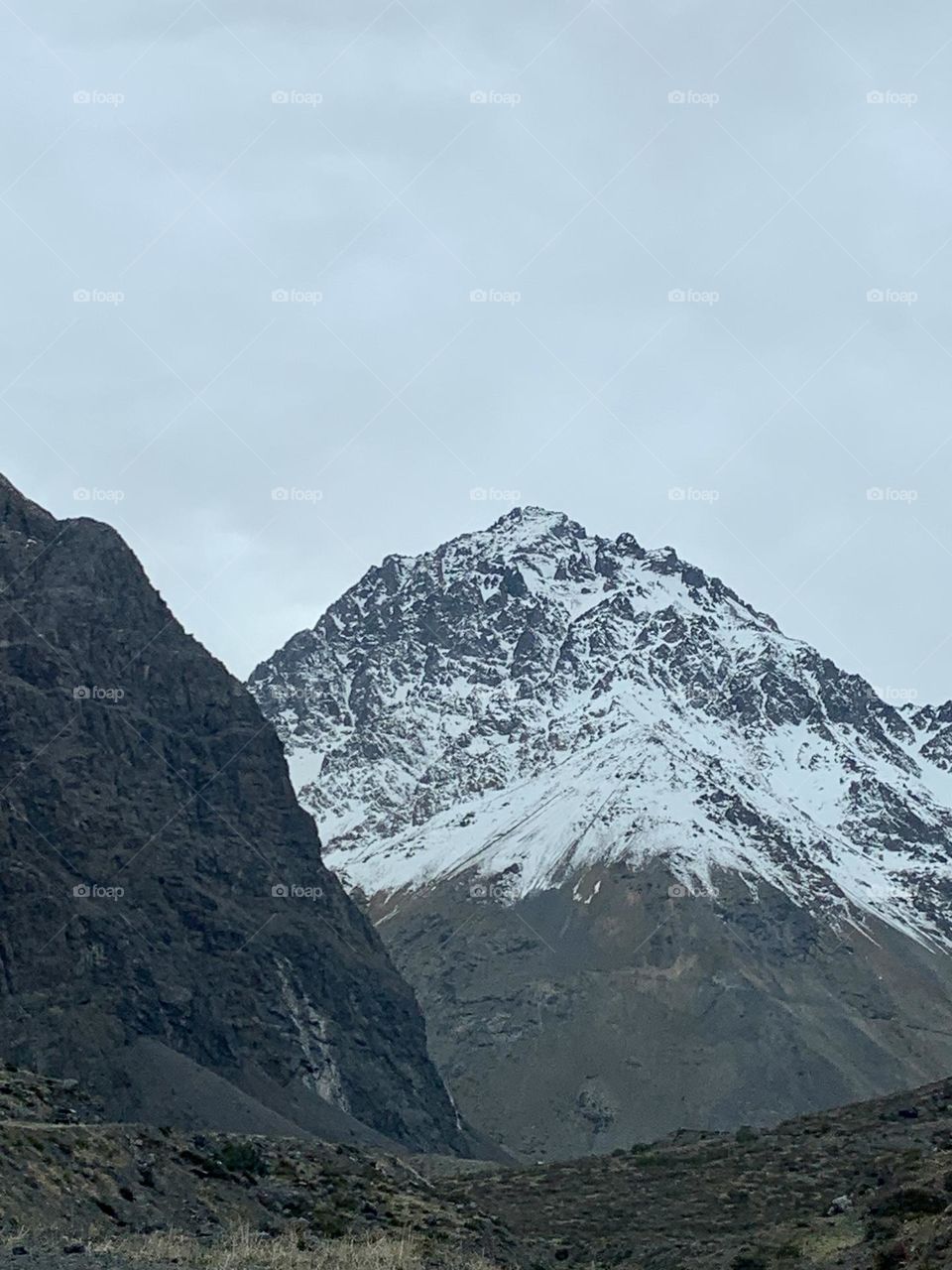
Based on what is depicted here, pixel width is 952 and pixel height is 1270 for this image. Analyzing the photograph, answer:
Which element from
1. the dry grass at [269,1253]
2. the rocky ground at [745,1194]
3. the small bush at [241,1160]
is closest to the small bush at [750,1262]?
the rocky ground at [745,1194]

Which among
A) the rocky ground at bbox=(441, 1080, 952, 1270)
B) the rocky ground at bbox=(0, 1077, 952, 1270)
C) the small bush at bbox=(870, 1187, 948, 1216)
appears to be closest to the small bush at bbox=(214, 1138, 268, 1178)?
the rocky ground at bbox=(0, 1077, 952, 1270)

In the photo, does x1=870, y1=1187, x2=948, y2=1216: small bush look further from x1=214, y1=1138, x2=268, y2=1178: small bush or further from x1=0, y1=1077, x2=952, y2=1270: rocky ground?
x1=214, y1=1138, x2=268, y2=1178: small bush

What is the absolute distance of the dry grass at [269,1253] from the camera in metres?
36.9

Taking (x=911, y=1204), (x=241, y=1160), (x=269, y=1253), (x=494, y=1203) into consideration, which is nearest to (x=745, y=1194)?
(x=494, y=1203)

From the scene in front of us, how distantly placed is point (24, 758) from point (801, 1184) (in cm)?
13424

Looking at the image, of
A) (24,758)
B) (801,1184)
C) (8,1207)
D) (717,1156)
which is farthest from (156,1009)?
(8,1207)

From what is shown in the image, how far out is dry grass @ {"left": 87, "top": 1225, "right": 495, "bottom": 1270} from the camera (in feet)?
121

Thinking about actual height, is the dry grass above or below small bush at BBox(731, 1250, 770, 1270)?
above

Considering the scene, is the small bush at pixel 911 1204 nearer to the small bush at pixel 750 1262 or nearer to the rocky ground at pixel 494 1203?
the rocky ground at pixel 494 1203

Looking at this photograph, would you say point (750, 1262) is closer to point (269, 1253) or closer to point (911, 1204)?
point (911, 1204)

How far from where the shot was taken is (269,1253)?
40719 mm

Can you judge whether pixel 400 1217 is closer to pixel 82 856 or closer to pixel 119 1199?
pixel 119 1199

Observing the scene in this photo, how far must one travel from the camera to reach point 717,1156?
316 ft

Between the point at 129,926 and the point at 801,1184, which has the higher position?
the point at 129,926
